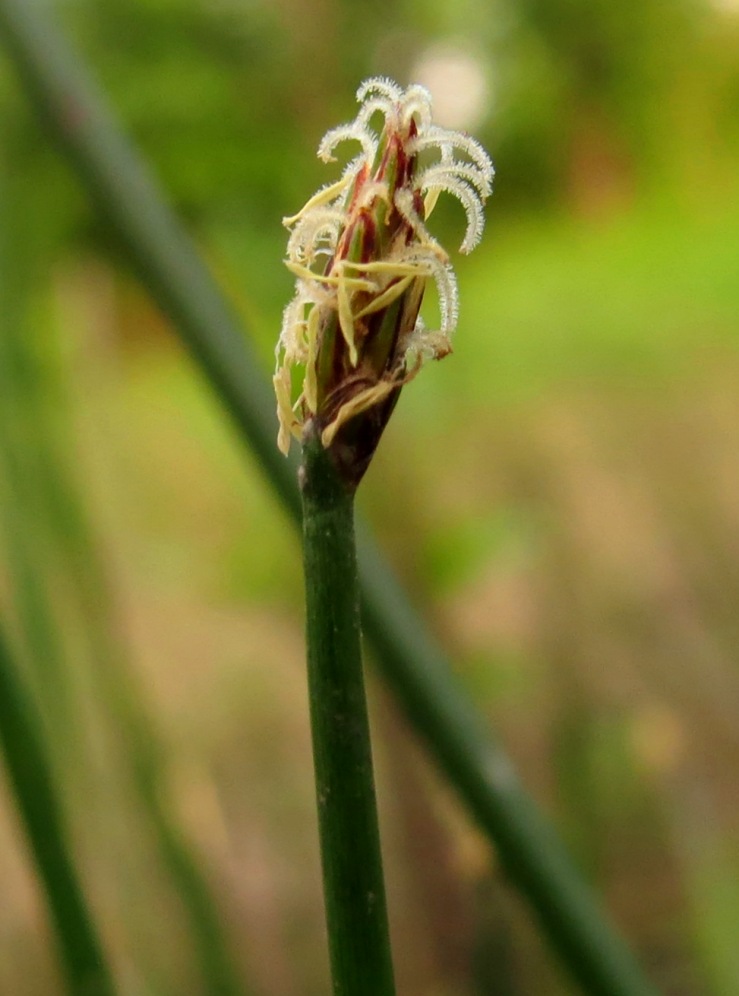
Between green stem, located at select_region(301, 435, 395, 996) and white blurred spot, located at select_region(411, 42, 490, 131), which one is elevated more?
white blurred spot, located at select_region(411, 42, 490, 131)

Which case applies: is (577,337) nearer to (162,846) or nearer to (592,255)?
(592,255)

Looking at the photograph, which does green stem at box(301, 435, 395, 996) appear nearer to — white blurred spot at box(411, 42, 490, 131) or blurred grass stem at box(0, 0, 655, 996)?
blurred grass stem at box(0, 0, 655, 996)

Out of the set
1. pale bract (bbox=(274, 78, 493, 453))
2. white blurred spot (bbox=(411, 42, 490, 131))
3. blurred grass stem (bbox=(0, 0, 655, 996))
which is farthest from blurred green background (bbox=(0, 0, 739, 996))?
pale bract (bbox=(274, 78, 493, 453))

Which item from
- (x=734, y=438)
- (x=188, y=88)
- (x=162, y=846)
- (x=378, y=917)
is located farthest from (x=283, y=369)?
(x=734, y=438)

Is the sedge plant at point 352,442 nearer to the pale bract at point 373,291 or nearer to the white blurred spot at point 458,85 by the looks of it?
the pale bract at point 373,291

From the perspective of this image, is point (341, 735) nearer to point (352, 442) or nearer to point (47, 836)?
point (352, 442)

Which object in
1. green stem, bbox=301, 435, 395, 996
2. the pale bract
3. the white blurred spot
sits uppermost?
the white blurred spot

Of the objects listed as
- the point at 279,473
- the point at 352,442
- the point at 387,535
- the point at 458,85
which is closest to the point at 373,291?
the point at 352,442
